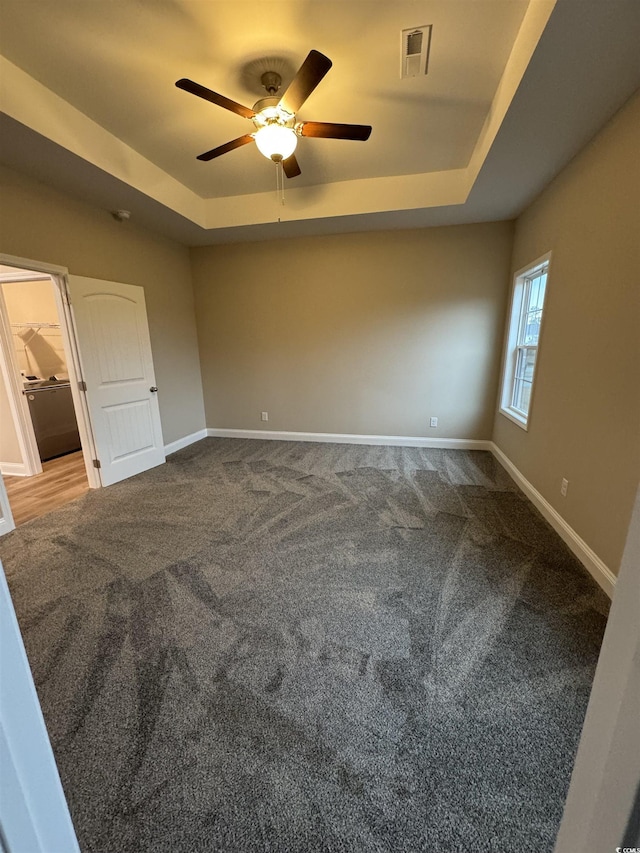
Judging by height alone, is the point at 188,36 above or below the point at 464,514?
above

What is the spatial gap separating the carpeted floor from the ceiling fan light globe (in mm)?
2629

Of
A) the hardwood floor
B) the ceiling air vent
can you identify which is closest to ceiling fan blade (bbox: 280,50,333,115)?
the ceiling air vent

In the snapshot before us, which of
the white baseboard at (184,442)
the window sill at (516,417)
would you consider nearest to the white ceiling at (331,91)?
the window sill at (516,417)

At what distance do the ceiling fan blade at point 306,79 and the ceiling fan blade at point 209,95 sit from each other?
0.24 m

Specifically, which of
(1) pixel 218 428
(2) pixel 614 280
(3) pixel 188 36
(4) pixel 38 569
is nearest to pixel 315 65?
(3) pixel 188 36

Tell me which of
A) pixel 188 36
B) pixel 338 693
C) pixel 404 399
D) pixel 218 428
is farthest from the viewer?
pixel 218 428

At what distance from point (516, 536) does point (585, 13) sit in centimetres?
276

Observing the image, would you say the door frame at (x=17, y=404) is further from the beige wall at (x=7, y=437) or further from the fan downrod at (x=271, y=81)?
the fan downrod at (x=271, y=81)

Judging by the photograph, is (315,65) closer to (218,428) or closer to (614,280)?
(614,280)

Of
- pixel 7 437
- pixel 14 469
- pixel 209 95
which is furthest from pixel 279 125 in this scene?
pixel 14 469

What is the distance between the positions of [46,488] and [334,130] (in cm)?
411

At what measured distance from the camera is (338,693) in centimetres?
141

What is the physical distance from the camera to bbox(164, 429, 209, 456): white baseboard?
449cm

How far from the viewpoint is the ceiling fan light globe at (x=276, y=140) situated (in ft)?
7.11
